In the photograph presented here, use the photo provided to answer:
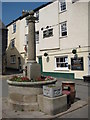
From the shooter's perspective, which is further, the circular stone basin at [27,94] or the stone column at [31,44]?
the stone column at [31,44]

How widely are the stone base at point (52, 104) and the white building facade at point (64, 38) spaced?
30.2ft

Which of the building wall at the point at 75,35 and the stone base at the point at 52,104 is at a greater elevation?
the building wall at the point at 75,35

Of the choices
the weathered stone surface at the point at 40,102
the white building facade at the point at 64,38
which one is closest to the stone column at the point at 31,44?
the weathered stone surface at the point at 40,102

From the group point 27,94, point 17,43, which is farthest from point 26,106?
point 17,43

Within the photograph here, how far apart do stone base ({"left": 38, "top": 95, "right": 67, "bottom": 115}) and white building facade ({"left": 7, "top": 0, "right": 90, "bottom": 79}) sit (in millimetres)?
9193

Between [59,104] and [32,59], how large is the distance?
8.15 feet

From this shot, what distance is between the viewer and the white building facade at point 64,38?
15.3 meters

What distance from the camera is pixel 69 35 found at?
54.5 feet

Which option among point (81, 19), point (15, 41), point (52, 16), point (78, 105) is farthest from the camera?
point (15, 41)

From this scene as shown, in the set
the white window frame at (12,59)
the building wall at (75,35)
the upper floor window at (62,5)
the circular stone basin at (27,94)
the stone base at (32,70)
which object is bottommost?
the circular stone basin at (27,94)

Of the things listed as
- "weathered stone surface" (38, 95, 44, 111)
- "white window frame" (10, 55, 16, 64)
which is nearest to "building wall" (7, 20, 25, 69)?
"white window frame" (10, 55, 16, 64)

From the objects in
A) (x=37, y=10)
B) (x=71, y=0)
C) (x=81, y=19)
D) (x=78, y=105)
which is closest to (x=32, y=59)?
(x=78, y=105)

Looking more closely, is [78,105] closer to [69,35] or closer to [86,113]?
[86,113]

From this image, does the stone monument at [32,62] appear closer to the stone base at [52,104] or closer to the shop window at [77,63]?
the stone base at [52,104]
